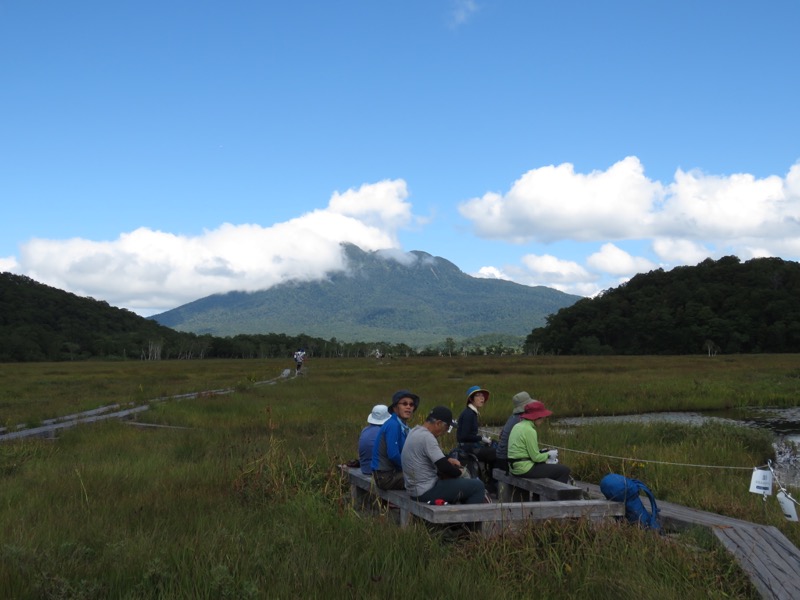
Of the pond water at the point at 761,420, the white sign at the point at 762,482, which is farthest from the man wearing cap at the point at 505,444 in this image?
the pond water at the point at 761,420


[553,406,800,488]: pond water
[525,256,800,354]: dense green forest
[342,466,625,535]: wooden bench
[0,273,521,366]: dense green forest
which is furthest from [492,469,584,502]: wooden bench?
[0,273,521,366]: dense green forest

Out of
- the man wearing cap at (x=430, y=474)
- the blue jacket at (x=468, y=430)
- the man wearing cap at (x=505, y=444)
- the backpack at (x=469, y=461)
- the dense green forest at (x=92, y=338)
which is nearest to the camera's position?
the man wearing cap at (x=430, y=474)

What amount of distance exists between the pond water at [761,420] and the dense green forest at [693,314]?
70209 mm

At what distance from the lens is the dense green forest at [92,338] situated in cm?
10712

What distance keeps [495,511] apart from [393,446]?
1.60 meters

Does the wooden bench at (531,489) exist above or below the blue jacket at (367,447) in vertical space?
below

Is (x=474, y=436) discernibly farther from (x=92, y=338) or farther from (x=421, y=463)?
(x=92, y=338)

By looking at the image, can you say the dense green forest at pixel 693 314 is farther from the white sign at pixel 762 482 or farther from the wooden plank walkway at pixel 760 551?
the wooden plank walkway at pixel 760 551

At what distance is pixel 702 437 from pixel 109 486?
1220 cm

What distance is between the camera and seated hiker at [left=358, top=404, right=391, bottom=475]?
8.58m

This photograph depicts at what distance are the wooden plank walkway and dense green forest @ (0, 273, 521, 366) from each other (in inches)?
4210

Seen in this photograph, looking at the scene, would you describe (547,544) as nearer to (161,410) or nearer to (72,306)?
(161,410)

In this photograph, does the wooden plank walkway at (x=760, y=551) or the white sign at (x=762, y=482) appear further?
the white sign at (x=762, y=482)

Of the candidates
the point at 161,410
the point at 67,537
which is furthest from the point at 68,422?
the point at 67,537
